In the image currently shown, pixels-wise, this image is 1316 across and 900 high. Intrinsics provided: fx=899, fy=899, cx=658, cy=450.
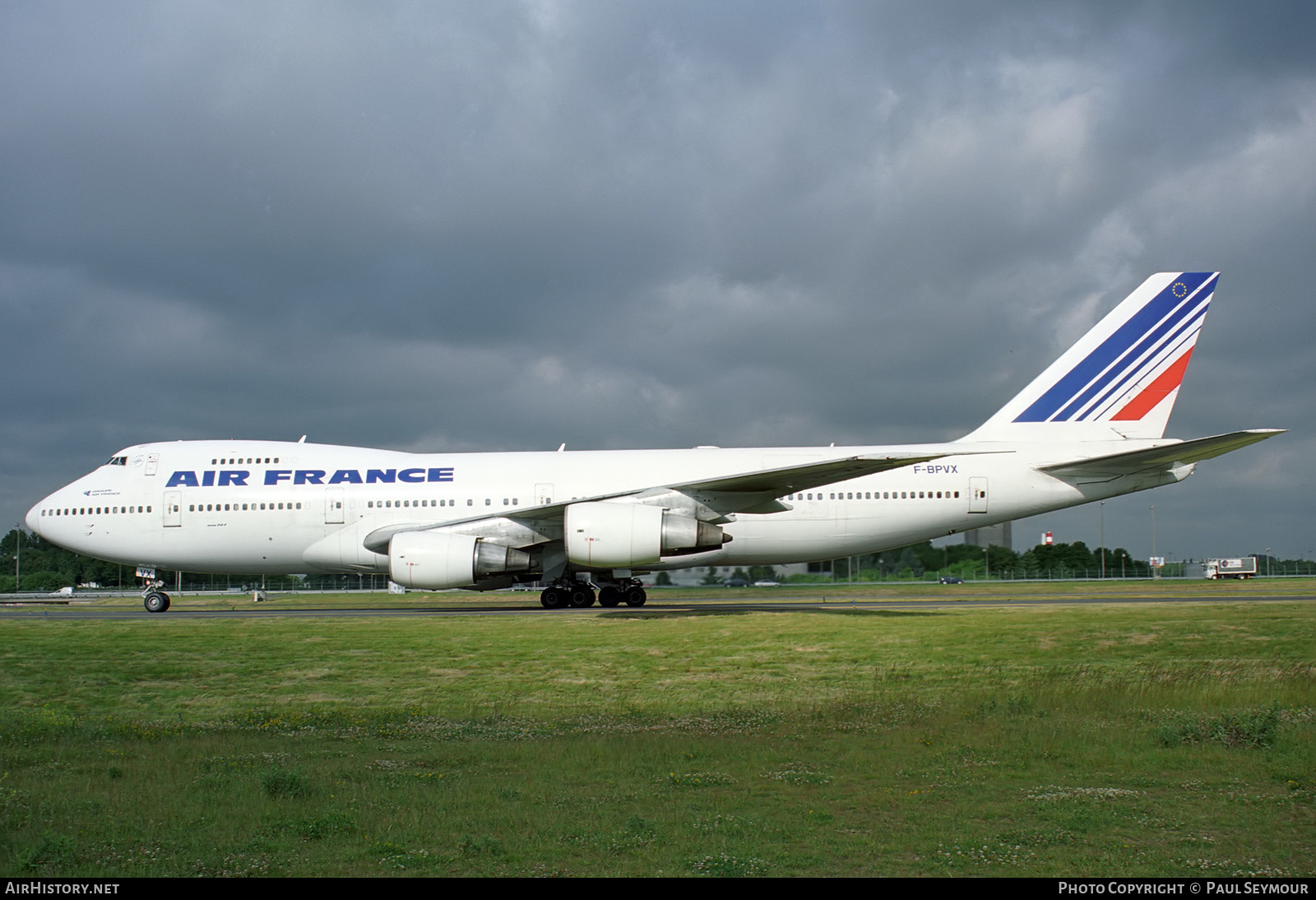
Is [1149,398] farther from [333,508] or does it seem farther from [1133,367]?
[333,508]

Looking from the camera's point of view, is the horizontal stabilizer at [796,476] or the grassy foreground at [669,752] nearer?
the grassy foreground at [669,752]

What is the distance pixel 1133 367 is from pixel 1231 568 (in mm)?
43819

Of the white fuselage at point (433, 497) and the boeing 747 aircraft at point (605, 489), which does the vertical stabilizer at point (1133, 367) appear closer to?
the boeing 747 aircraft at point (605, 489)

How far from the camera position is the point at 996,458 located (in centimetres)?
2167

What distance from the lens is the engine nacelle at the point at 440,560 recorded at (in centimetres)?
1906

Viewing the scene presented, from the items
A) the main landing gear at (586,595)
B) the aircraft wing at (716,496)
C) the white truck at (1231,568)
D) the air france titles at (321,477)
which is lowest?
the white truck at (1231,568)

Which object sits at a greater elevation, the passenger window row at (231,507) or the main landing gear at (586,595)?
the passenger window row at (231,507)

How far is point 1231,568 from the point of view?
57.6 m

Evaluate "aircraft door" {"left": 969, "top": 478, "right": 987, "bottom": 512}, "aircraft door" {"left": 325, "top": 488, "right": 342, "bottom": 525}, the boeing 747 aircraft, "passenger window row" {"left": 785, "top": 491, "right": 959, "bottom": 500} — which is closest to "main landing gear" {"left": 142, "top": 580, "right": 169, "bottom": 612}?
the boeing 747 aircraft

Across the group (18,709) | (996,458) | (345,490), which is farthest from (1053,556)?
(18,709)

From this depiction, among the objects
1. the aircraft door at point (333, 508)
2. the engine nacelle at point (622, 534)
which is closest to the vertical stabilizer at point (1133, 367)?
the engine nacelle at point (622, 534)

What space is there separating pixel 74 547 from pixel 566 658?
62.6ft

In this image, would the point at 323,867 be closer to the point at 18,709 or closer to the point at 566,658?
the point at 18,709

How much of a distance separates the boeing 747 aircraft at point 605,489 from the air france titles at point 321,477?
0.14ft
